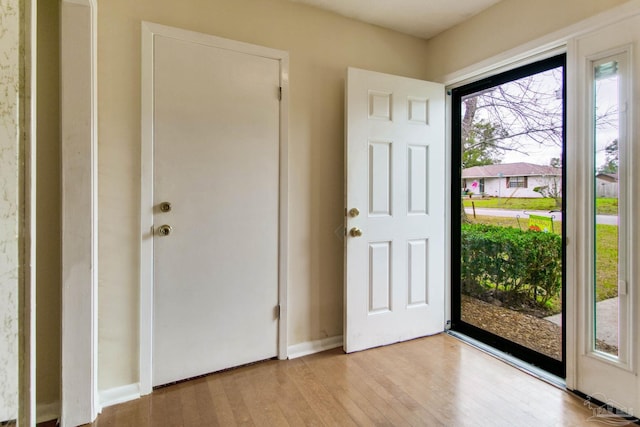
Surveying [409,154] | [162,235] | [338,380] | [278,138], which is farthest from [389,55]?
[338,380]

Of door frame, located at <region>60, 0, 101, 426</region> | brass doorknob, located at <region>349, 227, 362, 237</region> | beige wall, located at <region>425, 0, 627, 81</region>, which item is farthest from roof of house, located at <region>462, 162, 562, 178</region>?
door frame, located at <region>60, 0, 101, 426</region>

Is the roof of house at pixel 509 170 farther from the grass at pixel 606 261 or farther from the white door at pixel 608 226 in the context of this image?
the grass at pixel 606 261

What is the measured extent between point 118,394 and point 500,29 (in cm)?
319

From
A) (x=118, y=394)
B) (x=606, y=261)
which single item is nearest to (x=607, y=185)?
(x=606, y=261)

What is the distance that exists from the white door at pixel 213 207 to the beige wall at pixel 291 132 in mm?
124

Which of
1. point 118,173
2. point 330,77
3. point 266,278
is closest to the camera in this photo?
point 118,173

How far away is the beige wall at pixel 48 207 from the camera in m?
1.54

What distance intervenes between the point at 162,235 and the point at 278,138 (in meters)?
0.92

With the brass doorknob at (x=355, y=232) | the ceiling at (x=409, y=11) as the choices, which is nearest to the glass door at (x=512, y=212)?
the ceiling at (x=409, y=11)

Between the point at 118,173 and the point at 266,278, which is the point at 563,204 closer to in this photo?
the point at 266,278

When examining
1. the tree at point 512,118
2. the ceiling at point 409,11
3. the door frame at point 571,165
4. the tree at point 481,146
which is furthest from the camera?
the tree at point 481,146

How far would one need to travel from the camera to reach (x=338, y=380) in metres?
1.91

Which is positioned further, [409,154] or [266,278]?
[409,154]

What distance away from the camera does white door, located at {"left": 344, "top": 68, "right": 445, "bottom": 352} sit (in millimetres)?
2230
